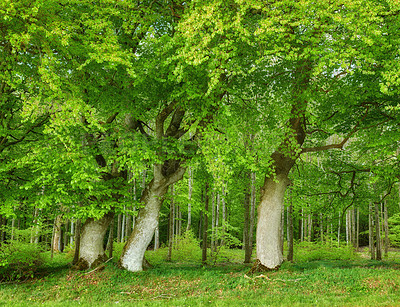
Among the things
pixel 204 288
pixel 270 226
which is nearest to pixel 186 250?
pixel 270 226

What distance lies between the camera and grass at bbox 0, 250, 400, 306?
7.69 meters

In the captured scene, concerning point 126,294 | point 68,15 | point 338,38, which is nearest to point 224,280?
point 126,294

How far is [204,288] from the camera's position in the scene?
30.9ft

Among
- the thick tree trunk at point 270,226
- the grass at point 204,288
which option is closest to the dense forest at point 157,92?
the thick tree trunk at point 270,226

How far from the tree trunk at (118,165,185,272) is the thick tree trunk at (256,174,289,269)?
11.7ft

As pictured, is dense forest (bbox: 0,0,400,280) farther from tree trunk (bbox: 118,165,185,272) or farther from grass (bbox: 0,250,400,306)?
grass (bbox: 0,250,400,306)

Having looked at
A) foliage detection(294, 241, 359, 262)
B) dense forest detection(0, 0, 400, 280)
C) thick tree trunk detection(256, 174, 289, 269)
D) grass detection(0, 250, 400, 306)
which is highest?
dense forest detection(0, 0, 400, 280)

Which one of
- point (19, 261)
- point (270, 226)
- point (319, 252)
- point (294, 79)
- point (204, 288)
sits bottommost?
point (319, 252)

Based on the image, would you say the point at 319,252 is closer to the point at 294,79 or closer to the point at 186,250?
the point at 186,250

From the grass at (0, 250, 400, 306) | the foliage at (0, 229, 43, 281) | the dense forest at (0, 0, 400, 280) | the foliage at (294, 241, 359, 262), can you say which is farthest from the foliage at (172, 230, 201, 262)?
the foliage at (0, 229, 43, 281)

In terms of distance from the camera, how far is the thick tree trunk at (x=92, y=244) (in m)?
11.7

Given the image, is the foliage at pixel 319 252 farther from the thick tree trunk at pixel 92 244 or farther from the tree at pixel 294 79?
the thick tree trunk at pixel 92 244

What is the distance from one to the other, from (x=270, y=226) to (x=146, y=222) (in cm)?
475

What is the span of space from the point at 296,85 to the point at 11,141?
10.7m
